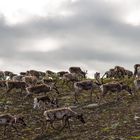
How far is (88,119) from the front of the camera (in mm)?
31438

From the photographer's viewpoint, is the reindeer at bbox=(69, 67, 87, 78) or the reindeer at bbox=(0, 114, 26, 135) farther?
the reindeer at bbox=(69, 67, 87, 78)

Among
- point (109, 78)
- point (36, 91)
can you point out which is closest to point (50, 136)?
point (36, 91)

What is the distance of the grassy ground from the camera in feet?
89.8

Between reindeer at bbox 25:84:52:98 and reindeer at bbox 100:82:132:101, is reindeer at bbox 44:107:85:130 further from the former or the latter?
reindeer at bbox 25:84:52:98

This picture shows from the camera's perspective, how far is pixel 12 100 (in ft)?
126

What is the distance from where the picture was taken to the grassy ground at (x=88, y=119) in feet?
89.8

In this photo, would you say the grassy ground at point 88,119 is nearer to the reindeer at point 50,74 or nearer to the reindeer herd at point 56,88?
the reindeer herd at point 56,88

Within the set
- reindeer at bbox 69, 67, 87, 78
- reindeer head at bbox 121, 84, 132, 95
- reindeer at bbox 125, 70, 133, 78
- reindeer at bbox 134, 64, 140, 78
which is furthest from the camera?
reindeer at bbox 69, 67, 87, 78

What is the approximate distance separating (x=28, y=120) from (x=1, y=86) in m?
10.8

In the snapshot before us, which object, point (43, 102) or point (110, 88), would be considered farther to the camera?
point (110, 88)

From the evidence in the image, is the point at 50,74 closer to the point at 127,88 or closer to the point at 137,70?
the point at 137,70

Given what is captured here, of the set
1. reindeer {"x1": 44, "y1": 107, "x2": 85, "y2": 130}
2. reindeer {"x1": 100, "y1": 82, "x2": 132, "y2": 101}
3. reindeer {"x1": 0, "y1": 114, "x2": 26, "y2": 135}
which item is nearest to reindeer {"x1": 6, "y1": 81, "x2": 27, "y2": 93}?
reindeer {"x1": 100, "y1": 82, "x2": 132, "y2": 101}

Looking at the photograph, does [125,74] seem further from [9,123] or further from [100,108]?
[9,123]

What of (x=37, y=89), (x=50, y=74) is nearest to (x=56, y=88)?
(x=37, y=89)
